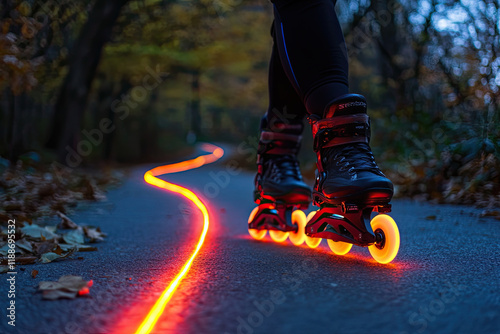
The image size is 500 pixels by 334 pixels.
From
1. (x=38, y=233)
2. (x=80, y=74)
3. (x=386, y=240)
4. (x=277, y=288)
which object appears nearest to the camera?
(x=277, y=288)

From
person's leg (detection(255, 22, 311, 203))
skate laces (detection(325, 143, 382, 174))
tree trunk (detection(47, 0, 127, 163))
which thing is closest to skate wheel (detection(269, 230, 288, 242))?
person's leg (detection(255, 22, 311, 203))

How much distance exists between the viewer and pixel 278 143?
2277mm

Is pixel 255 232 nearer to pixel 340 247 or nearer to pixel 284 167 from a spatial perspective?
pixel 284 167

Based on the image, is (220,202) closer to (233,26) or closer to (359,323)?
(359,323)

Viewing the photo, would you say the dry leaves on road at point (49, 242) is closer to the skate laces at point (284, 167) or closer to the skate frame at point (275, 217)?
the skate frame at point (275, 217)

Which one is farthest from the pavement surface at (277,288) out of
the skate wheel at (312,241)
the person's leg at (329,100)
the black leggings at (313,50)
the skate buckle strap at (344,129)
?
the black leggings at (313,50)

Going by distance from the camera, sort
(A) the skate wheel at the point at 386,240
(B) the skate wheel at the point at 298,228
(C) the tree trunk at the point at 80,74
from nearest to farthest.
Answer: (A) the skate wheel at the point at 386,240
(B) the skate wheel at the point at 298,228
(C) the tree trunk at the point at 80,74

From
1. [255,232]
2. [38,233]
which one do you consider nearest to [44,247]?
[38,233]

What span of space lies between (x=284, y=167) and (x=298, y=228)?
28cm

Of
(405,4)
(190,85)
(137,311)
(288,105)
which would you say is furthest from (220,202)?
(190,85)

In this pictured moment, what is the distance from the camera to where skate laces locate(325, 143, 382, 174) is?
62.3 inches

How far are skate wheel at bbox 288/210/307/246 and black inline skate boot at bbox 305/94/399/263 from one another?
0.83 ft

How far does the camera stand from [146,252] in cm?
193

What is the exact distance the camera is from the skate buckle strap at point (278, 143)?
228cm
